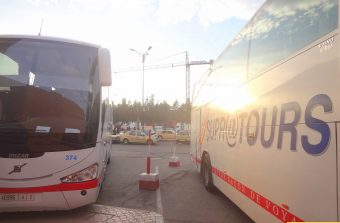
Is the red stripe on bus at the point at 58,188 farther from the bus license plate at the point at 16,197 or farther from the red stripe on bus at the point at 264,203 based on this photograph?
the red stripe on bus at the point at 264,203

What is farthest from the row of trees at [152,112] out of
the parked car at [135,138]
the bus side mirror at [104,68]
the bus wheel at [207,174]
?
the bus side mirror at [104,68]

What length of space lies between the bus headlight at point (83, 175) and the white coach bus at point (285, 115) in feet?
8.26

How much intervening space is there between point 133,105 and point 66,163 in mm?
77299

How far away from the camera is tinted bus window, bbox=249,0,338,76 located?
361 cm

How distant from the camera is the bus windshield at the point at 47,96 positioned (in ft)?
20.8

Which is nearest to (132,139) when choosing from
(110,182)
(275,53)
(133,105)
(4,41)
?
(110,182)

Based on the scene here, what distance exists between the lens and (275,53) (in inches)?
192

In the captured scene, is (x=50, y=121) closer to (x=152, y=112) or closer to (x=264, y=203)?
(x=264, y=203)

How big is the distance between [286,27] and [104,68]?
3.52 m

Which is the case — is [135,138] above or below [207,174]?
above

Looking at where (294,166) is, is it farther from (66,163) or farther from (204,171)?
(204,171)

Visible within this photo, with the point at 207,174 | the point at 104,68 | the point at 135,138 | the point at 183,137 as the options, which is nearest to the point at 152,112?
the point at 183,137

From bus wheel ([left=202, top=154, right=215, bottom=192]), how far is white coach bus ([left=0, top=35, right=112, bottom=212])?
365 cm

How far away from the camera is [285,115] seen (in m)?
4.21
